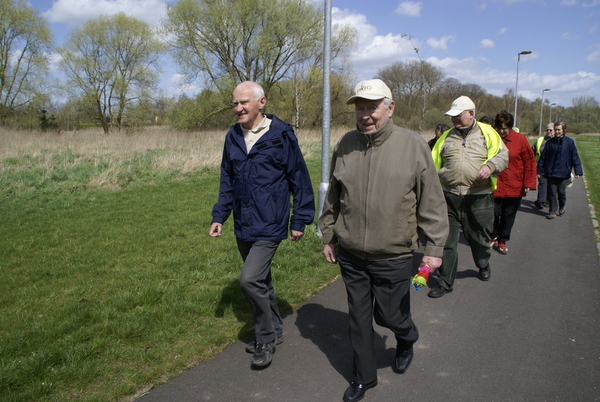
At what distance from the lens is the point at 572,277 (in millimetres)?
5570

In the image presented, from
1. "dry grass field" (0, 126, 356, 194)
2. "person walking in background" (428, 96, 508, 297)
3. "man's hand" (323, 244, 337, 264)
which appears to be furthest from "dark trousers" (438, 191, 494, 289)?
"dry grass field" (0, 126, 356, 194)

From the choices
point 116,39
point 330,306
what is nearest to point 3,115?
point 116,39

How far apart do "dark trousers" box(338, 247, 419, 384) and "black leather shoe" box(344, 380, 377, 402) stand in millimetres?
34

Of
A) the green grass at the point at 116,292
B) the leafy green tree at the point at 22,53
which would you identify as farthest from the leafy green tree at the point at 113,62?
the green grass at the point at 116,292

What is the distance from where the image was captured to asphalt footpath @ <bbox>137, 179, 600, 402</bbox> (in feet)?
10.1

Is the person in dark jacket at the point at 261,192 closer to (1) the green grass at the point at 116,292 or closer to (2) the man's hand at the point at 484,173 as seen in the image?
(1) the green grass at the point at 116,292

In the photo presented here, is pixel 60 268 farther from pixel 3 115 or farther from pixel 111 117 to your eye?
pixel 111 117

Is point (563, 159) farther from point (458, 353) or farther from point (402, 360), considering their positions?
point (402, 360)

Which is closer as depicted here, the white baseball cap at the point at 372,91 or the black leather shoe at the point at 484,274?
the white baseball cap at the point at 372,91

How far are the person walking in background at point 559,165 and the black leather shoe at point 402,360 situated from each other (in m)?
7.71

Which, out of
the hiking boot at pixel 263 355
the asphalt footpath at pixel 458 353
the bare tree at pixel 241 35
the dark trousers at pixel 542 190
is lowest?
the asphalt footpath at pixel 458 353

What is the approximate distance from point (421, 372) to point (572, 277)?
3.35 m

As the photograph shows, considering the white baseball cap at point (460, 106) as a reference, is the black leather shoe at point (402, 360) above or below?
below

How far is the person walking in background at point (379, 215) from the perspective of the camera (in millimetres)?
2808
